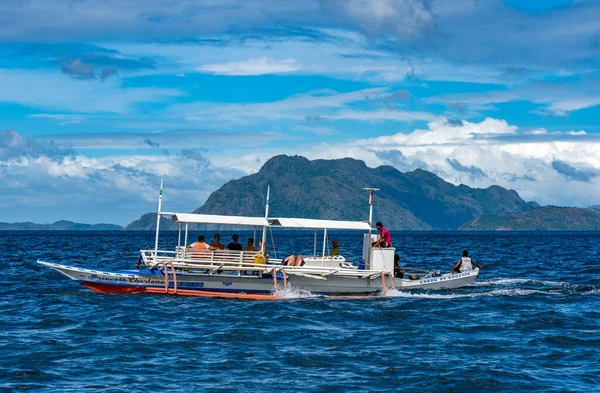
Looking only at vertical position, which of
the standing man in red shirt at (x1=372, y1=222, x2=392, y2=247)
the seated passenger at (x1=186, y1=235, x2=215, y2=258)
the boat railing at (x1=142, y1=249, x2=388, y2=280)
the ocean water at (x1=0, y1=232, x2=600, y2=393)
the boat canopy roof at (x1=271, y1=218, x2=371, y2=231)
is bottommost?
the ocean water at (x1=0, y1=232, x2=600, y2=393)

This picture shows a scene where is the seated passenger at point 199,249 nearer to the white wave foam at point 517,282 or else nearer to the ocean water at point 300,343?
the ocean water at point 300,343

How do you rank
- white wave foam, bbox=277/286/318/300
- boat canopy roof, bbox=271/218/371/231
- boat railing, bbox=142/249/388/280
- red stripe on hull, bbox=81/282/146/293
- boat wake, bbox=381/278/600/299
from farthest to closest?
1. boat wake, bbox=381/278/600/299
2. boat canopy roof, bbox=271/218/371/231
3. red stripe on hull, bbox=81/282/146/293
4. white wave foam, bbox=277/286/318/300
5. boat railing, bbox=142/249/388/280

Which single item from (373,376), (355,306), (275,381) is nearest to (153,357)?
(275,381)

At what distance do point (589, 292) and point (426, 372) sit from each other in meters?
23.2

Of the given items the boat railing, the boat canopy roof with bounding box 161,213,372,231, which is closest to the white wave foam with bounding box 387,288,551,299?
the boat railing

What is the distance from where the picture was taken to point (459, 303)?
35812 mm

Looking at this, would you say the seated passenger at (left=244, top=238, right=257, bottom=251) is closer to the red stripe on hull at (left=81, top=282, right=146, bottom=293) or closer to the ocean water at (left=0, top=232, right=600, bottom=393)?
the ocean water at (left=0, top=232, right=600, bottom=393)

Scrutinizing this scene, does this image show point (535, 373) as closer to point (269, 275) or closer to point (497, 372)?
point (497, 372)

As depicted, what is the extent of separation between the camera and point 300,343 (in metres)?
25.0

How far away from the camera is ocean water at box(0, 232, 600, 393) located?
65.5 ft

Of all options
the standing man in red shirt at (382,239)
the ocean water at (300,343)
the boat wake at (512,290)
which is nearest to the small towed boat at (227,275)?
the ocean water at (300,343)

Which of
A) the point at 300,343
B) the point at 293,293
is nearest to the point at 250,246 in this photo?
the point at 293,293

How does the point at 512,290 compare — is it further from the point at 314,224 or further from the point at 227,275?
the point at 227,275

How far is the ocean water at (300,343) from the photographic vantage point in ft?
65.5
